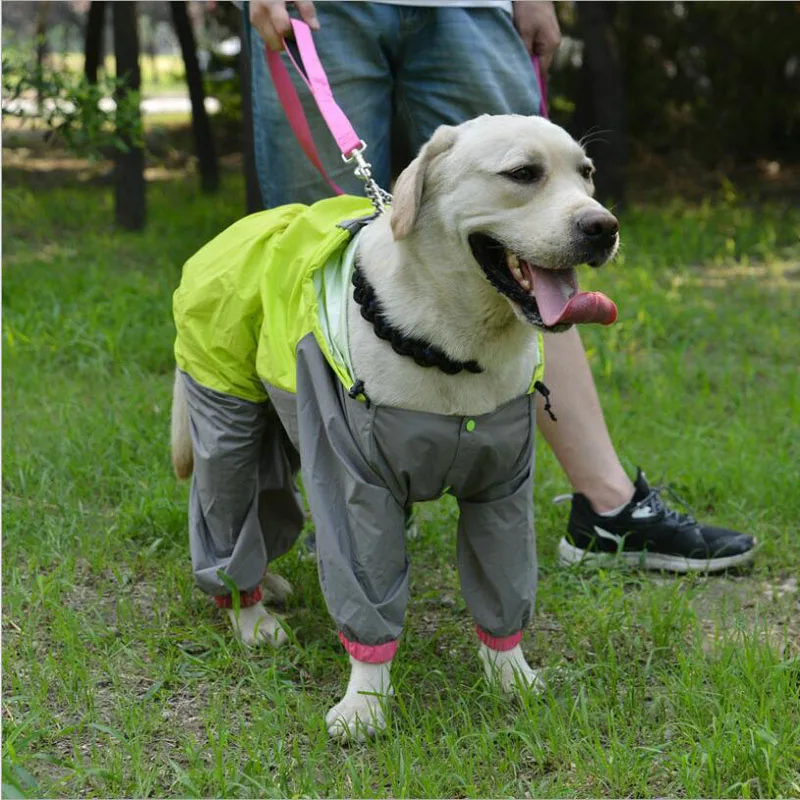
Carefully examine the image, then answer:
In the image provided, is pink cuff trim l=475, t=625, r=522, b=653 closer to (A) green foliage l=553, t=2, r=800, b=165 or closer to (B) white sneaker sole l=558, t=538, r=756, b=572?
(B) white sneaker sole l=558, t=538, r=756, b=572

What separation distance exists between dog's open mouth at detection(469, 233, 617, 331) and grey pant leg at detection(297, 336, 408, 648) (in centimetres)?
38

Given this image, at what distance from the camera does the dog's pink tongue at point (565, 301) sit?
217 centimetres

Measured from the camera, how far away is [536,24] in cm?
313

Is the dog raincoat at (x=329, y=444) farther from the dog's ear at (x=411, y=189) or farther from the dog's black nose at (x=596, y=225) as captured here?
the dog's black nose at (x=596, y=225)

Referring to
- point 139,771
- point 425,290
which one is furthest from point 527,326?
point 139,771

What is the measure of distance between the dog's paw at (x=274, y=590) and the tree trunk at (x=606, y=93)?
236 inches

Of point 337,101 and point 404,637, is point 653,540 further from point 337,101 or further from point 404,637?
point 337,101

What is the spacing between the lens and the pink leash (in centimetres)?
263

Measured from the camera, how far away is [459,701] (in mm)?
2533

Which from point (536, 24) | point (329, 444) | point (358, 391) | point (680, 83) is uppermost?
point (536, 24)

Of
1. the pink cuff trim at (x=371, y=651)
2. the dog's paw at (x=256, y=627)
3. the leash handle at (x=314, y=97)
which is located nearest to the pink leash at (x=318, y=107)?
the leash handle at (x=314, y=97)

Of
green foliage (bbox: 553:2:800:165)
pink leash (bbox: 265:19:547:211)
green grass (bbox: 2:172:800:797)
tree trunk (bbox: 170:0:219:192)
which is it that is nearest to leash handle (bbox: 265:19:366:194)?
pink leash (bbox: 265:19:547:211)

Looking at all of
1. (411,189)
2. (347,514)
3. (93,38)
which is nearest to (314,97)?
(411,189)

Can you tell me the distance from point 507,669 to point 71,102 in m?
4.41
